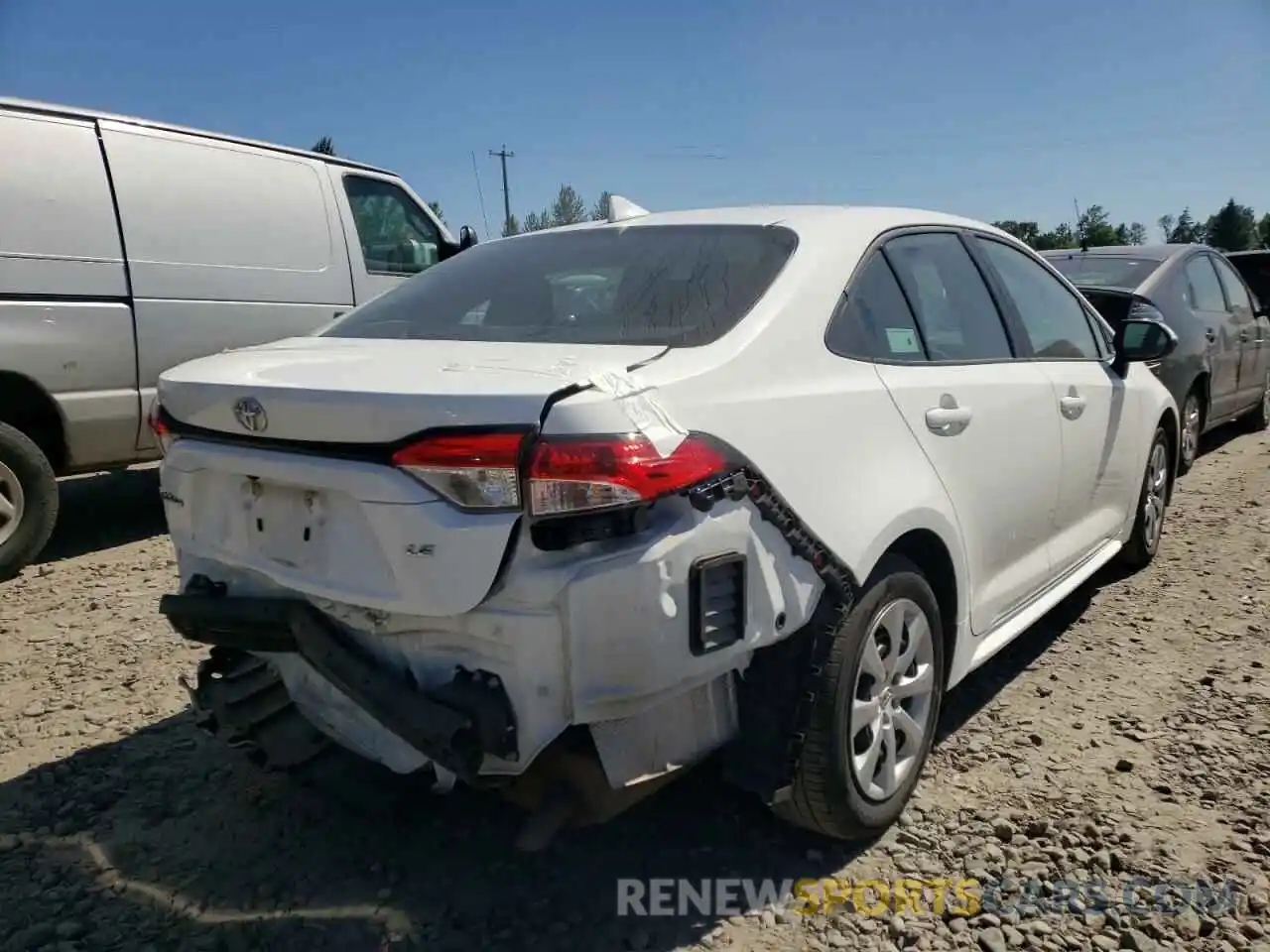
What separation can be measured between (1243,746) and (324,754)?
9.01ft

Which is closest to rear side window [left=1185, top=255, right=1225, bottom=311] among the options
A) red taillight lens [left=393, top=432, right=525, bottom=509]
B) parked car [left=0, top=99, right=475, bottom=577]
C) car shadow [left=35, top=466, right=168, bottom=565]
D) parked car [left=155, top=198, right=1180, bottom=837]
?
parked car [left=155, top=198, right=1180, bottom=837]

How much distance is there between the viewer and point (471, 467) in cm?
193

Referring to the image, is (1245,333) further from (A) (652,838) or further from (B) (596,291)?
(A) (652,838)

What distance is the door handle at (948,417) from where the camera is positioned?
274 centimetres

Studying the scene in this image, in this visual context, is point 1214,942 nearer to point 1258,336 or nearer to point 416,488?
point 416,488

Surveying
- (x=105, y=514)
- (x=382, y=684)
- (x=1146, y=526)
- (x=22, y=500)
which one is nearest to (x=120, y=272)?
(x=22, y=500)

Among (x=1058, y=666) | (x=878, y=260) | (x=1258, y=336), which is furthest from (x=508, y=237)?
(x=1258, y=336)

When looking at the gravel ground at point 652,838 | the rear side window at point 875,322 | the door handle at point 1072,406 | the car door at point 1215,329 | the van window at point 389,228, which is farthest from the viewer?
the car door at point 1215,329

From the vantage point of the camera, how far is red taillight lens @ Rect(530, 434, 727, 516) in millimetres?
1896

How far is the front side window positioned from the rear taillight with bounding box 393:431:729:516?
2156 millimetres

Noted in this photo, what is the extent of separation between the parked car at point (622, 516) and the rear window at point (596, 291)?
0.01m

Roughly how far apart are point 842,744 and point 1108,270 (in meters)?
5.84

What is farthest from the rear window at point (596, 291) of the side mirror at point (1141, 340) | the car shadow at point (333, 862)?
the side mirror at point (1141, 340)

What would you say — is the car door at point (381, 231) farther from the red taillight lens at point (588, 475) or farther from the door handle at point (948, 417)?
the red taillight lens at point (588, 475)
